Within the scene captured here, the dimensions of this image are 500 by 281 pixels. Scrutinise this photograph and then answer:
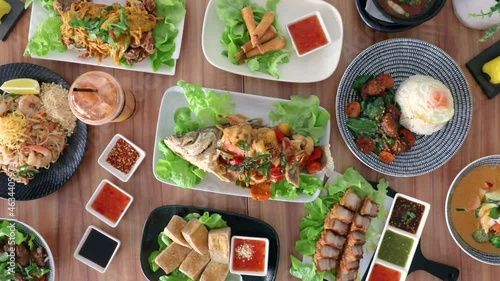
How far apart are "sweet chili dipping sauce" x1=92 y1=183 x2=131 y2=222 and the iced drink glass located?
0.40 meters

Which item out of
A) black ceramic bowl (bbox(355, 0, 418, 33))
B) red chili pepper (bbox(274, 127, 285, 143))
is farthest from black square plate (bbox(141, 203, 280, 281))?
black ceramic bowl (bbox(355, 0, 418, 33))

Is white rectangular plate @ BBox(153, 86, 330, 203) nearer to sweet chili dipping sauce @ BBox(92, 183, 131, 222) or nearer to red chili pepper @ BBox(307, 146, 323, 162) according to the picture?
red chili pepper @ BBox(307, 146, 323, 162)

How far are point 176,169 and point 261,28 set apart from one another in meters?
0.85

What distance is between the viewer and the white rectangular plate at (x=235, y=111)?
2.42 metres

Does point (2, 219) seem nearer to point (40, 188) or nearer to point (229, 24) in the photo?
point (40, 188)

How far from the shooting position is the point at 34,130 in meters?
2.42

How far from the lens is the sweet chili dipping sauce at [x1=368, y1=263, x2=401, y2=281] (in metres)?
2.42

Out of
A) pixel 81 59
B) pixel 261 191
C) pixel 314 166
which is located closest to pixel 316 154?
pixel 314 166

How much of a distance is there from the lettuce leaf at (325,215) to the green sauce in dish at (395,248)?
0.05 m

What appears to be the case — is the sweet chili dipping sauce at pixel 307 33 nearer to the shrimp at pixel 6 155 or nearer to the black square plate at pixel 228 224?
the black square plate at pixel 228 224

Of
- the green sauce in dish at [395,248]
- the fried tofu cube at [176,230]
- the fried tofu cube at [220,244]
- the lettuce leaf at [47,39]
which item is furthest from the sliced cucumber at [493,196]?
the lettuce leaf at [47,39]

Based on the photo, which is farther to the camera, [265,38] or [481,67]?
[481,67]

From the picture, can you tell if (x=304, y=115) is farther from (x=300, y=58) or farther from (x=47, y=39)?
(x=47, y=39)

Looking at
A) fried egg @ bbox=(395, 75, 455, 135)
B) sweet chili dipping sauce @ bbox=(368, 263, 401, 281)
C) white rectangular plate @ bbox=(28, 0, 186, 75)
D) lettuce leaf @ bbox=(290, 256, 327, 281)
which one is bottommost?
sweet chili dipping sauce @ bbox=(368, 263, 401, 281)
